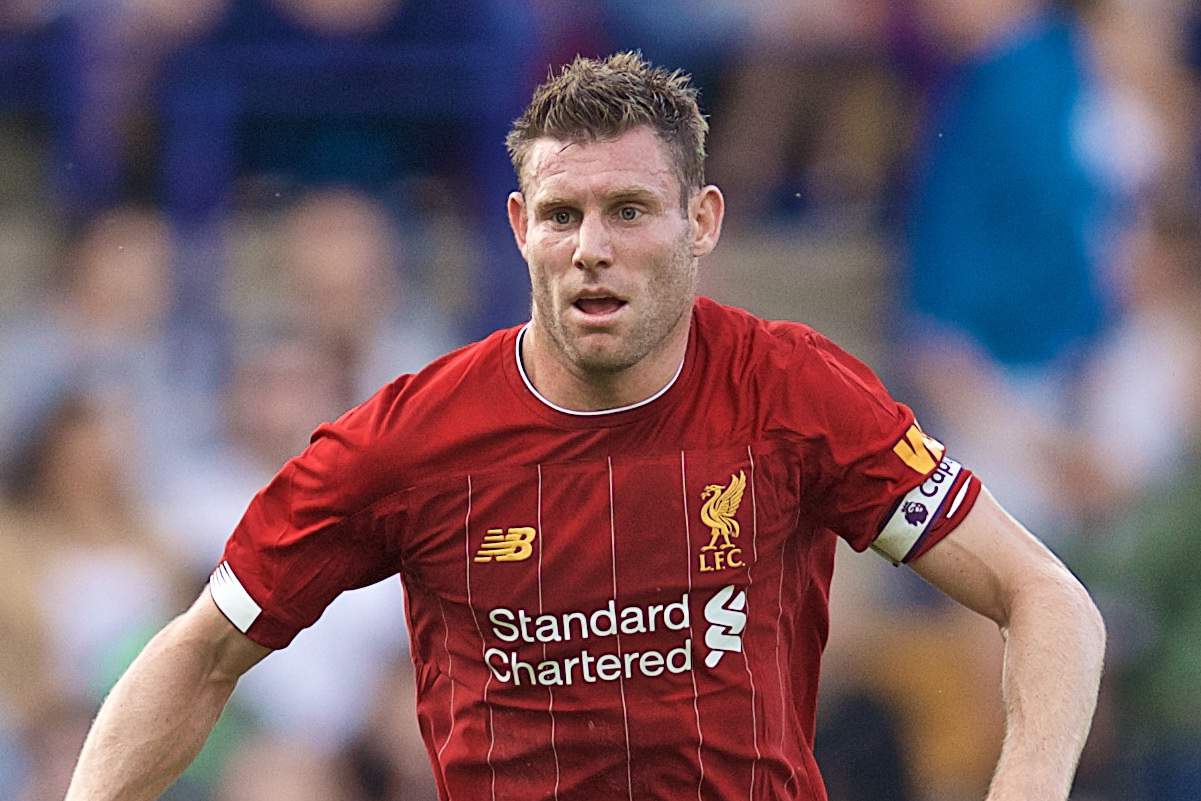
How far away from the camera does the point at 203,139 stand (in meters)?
8.77

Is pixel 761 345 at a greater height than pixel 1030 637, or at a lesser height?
greater

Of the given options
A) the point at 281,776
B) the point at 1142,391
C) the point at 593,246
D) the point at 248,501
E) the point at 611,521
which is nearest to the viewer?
the point at 593,246

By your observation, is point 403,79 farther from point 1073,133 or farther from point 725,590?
point 725,590

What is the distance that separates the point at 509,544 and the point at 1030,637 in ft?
3.35

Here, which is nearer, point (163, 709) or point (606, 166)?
point (606, 166)

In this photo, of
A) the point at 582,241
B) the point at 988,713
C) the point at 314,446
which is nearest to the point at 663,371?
the point at 582,241

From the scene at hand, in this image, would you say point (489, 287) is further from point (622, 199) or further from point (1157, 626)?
point (622, 199)

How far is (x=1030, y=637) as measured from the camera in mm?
4172

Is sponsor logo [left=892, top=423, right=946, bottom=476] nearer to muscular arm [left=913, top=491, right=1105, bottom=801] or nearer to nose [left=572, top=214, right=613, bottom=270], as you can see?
muscular arm [left=913, top=491, right=1105, bottom=801]

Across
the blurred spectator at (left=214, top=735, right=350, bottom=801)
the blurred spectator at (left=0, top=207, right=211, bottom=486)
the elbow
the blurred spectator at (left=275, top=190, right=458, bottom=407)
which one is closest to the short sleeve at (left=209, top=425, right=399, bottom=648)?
the elbow

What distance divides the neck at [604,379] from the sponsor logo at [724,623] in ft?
1.39

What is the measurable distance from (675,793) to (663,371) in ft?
2.72

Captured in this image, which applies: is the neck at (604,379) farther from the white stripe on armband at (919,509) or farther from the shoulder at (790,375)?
the white stripe on armband at (919,509)

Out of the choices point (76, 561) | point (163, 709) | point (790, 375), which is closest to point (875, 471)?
point (790, 375)
